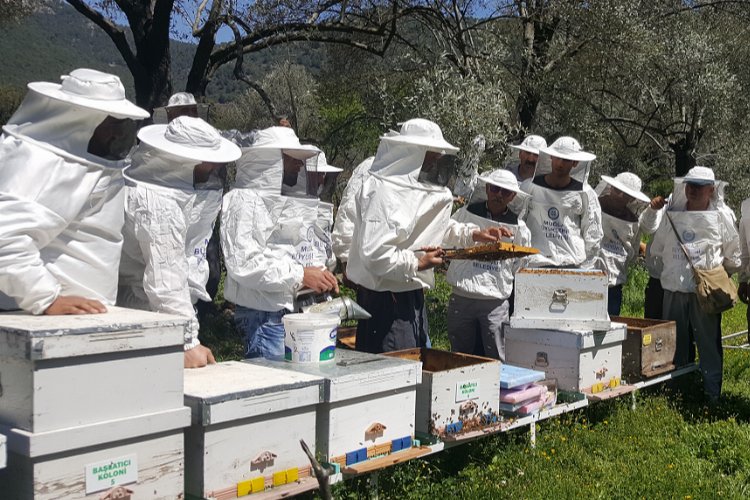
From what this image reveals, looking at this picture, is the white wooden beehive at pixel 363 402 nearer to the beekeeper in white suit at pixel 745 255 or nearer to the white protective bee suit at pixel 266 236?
the white protective bee suit at pixel 266 236

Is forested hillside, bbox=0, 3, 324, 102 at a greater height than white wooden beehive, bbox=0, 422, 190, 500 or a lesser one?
greater

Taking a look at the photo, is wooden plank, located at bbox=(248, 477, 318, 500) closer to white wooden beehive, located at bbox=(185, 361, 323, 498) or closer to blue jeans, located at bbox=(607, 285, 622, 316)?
white wooden beehive, located at bbox=(185, 361, 323, 498)

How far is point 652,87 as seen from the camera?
443 inches

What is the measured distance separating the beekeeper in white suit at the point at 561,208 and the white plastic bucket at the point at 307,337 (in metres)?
2.64

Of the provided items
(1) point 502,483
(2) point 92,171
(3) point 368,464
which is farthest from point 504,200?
(2) point 92,171

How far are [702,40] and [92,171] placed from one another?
1001cm

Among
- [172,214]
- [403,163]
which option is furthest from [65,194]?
[403,163]

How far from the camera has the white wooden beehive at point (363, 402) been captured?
3.39m

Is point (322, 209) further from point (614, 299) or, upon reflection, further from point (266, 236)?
point (614, 299)

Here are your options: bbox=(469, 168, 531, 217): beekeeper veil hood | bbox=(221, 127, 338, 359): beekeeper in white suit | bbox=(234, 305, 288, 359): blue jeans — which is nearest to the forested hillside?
bbox=(469, 168, 531, 217): beekeeper veil hood

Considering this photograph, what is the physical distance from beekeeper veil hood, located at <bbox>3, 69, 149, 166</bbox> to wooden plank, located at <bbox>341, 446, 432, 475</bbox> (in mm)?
1616

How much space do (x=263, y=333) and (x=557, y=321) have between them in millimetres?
2115

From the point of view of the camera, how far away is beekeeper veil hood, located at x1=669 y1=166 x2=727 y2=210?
6.22 meters

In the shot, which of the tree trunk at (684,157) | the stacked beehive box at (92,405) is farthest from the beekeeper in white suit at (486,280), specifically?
the tree trunk at (684,157)
